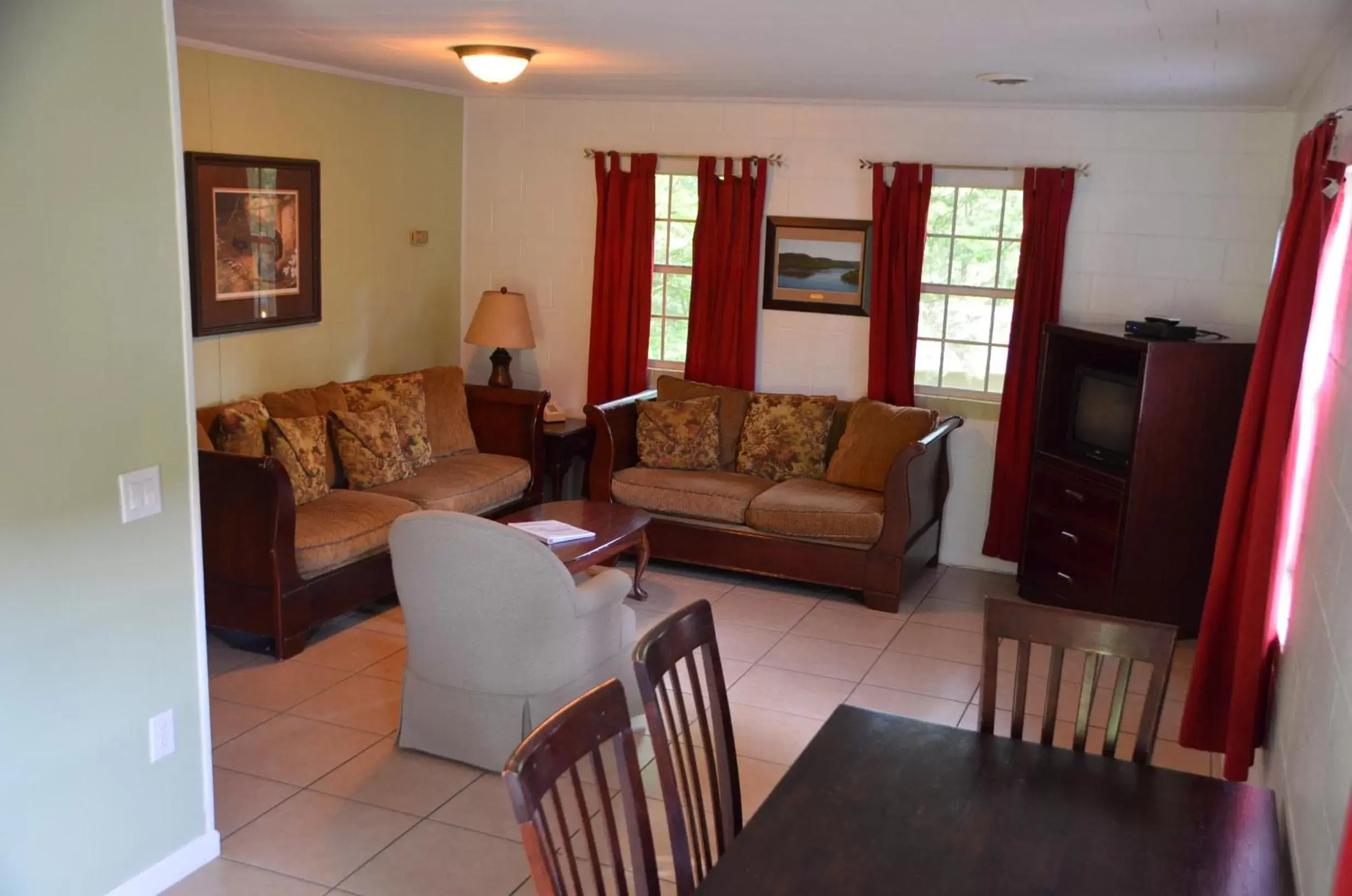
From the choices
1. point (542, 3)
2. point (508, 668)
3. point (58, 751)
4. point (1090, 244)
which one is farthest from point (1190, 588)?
point (58, 751)

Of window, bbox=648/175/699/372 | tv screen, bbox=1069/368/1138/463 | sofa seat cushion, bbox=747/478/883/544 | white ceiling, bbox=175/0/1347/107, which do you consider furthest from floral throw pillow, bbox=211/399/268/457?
tv screen, bbox=1069/368/1138/463

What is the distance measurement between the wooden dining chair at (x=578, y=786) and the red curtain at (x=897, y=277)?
14.9 ft

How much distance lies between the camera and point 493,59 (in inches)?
185

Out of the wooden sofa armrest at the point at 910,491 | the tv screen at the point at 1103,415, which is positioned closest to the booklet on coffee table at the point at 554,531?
the wooden sofa armrest at the point at 910,491

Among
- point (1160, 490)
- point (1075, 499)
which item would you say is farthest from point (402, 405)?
point (1160, 490)

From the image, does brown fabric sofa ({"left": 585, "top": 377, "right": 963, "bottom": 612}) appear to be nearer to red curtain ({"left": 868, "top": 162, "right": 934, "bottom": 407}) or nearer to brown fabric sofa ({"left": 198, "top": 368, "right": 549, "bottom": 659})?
red curtain ({"left": 868, "top": 162, "right": 934, "bottom": 407})

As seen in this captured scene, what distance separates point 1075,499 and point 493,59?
3.30 m

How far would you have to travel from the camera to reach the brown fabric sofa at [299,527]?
4680 millimetres

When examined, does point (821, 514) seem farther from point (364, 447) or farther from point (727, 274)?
point (364, 447)

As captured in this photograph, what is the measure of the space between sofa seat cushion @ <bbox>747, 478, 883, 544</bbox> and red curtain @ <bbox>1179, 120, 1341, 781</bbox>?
2179 mm

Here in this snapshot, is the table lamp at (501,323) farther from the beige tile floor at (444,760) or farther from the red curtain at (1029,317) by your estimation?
the red curtain at (1029,317)

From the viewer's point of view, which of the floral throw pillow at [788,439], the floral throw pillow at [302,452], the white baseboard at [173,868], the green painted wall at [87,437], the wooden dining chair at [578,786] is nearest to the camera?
the wooden dining chair at [578,786]

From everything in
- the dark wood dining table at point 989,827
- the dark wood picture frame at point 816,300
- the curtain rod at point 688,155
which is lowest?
the dark wood dining table at point 989,827

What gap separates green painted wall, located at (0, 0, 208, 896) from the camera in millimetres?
2627
